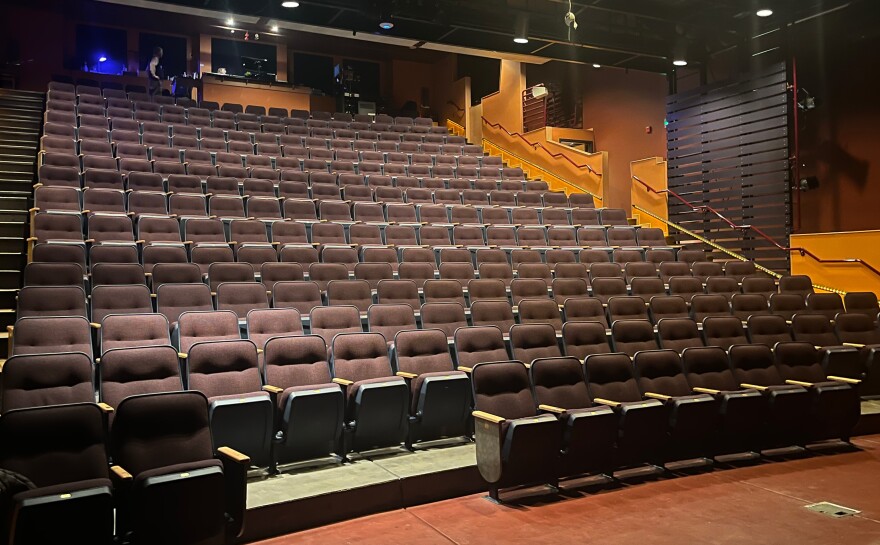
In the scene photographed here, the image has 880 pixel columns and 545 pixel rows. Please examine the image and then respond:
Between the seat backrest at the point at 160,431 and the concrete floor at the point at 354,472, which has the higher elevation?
the seat backrest at the point at 160,431

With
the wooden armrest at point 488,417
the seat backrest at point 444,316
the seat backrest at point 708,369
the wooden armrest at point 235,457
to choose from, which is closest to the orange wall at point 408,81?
the seat backrest at point 444,316

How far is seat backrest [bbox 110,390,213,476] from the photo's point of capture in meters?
1.84

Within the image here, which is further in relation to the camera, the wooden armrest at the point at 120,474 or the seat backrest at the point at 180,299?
the seat backrest at the point at 180,299

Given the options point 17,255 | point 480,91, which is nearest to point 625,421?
point 17,255

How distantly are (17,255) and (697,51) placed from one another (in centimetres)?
570

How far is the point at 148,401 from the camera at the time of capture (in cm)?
188

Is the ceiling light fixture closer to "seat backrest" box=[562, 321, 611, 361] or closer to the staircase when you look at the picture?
"seat backrest" box=[562, 321, 611, 361]

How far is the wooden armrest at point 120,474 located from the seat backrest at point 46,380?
43cm

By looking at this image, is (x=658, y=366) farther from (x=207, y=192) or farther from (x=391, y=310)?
(x=207, y=192)

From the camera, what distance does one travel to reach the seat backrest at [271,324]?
2779 mm

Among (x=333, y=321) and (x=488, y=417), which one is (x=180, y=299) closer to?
(x=333, y=321)

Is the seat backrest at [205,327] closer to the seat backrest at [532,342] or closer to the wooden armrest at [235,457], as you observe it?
the wooden armrest at [235,457]

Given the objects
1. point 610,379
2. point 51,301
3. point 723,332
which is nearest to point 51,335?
point 51,301

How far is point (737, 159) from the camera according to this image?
5906 millimetres
